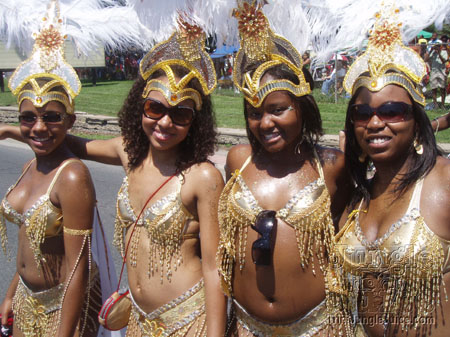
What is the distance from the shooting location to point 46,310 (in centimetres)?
285

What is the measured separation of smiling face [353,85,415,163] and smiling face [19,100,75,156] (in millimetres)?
1612

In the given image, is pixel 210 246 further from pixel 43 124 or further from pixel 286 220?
pixel 43 124

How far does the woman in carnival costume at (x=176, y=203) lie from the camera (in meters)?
2.52

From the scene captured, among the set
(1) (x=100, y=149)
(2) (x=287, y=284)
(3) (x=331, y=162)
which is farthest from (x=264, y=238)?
(1) (x=100, y=149)

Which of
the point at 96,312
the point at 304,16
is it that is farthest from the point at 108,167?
the point at 304,16

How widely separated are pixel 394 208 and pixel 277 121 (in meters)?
0.66

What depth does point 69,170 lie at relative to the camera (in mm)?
2775

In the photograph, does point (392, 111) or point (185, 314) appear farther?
point (185, 314)

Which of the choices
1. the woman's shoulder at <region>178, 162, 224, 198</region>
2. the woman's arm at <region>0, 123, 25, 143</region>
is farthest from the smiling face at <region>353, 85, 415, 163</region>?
the woman's arm at <region>0, 123, 25, 143</region>

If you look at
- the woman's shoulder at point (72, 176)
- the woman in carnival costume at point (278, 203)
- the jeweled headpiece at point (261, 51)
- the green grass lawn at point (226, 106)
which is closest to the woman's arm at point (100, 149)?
the woman's shoulder at point (72, 176)

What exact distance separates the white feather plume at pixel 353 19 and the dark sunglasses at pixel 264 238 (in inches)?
35.4

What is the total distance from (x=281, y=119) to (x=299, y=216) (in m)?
0.47

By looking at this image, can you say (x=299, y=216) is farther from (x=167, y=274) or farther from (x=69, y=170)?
(x=69, y=170)

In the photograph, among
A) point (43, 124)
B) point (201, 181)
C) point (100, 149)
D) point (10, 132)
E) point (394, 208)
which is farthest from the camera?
point (10, 132)
